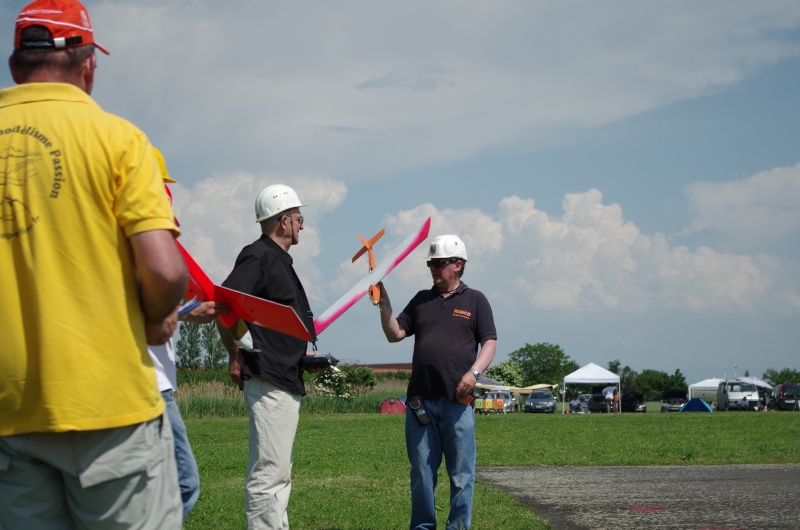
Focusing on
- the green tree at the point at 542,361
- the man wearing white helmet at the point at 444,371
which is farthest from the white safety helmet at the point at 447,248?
the green tree at the point at 542,361

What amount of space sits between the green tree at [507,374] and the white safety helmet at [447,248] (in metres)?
104

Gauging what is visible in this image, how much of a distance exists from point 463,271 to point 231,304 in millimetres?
3260

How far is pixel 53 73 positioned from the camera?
108 inches

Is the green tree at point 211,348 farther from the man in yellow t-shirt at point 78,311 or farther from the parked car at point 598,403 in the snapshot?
the man in yellow t-shirt at point 78,311

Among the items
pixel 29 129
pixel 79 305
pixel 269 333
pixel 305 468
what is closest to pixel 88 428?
pixel 79 305

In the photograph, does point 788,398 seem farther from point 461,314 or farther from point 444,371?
point 444,371

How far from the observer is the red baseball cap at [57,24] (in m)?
2.75

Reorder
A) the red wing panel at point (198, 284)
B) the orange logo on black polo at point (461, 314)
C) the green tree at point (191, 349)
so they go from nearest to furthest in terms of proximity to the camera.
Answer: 1. the red wing panel at point (198, 284)
2. the orange logo on black polo at point (461, 314)
3. the green tree at point (191, 349)

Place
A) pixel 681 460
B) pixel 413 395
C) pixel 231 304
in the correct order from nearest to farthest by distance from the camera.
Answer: pixel 231 304 < pixel 413 395 < pixel 681 460

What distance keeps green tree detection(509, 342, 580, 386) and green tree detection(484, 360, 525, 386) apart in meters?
27.0

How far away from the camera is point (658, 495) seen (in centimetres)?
952

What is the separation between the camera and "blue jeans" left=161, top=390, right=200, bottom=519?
4.60 metres

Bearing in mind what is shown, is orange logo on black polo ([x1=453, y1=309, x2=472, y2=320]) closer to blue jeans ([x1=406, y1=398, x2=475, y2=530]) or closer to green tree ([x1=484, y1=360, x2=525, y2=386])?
blue jeans ([x1=406, y1=398, x2=475, y2=530])

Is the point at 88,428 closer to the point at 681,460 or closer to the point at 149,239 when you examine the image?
the point at 149,239
